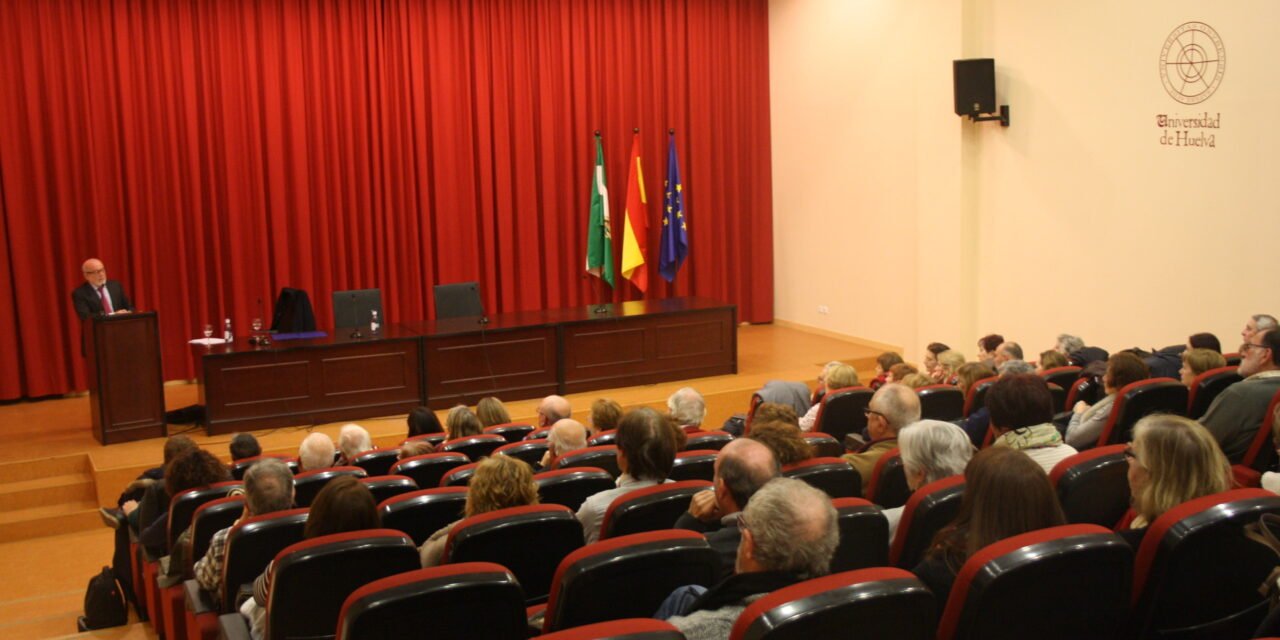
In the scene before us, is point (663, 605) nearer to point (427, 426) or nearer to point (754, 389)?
point (427, 426)

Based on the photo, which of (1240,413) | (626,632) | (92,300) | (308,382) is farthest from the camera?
(308,382)

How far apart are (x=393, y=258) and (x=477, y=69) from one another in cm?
191

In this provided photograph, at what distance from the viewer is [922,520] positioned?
2.97 metres

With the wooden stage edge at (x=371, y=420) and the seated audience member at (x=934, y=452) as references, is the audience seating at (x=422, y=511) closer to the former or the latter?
the seated audience member at (x=934, y=452)

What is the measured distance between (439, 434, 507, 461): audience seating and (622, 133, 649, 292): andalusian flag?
6.23 meters

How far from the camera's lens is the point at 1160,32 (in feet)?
25.3

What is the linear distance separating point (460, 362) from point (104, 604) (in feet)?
12.1

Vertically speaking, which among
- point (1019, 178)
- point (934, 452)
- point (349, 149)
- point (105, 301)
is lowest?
point (934, 452)

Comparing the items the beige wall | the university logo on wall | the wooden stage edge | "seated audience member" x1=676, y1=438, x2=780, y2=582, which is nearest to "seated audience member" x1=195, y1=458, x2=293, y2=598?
"seated audience member" x1=676, y1=438, x2=780, y2=582

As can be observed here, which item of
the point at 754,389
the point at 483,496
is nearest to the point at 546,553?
the point at 483,496

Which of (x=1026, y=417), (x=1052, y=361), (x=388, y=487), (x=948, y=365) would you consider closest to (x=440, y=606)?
(x=388, y=487)

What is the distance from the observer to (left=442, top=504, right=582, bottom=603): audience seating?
9.84ft

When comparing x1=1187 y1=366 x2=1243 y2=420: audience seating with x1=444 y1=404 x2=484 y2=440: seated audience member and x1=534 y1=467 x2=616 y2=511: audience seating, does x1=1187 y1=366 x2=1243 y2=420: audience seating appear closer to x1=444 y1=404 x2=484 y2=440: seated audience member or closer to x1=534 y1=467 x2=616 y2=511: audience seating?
x1=534 y1=467 x2=616 y2=511: audience seating

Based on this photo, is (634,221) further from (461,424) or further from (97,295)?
(461,424)
